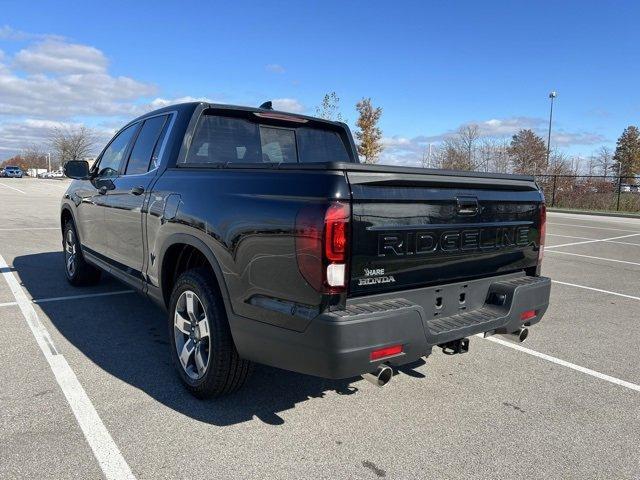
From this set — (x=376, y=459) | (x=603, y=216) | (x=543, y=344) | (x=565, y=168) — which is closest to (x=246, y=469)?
(x=376, y=459)

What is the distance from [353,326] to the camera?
→ 241 centimetres

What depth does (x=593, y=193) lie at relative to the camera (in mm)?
28500

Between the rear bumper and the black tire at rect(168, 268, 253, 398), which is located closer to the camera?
the rear bumper

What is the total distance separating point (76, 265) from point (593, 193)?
95.3ft

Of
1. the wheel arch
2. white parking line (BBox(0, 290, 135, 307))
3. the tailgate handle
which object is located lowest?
white parking line (BBox(0, 290, 135, 307))

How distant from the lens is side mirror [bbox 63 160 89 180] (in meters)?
5.55

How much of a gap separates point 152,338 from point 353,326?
2.73 metres

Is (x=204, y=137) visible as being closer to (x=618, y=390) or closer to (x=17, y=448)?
(x=17, y=448)

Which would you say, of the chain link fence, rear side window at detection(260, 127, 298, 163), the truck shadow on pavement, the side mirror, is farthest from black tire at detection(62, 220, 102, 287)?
the chain link fence

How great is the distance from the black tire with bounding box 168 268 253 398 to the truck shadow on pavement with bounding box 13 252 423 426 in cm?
15

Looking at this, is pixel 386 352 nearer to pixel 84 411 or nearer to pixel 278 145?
pixel 84 411

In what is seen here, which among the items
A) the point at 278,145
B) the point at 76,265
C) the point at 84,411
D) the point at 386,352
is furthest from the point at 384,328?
the point at 76,265

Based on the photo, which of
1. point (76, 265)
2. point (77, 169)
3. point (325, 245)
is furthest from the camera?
point (76, 265)

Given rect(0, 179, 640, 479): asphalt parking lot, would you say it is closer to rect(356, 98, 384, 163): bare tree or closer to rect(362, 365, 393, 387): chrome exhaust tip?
rect(362, 365, 393, 387): chrome exhaust tip
